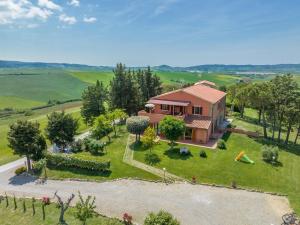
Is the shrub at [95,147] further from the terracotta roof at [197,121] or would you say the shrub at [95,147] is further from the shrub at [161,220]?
the shrub at [161,220]

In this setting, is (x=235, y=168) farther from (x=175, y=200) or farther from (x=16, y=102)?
(x=16, y=102)

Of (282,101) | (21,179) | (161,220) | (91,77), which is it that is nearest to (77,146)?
(21,179)

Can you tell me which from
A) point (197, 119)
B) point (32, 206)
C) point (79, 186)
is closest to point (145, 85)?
point (197, 119)

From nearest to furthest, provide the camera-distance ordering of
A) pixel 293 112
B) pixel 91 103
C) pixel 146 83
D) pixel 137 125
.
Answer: pixel 137 125
pixel 293 112
pixel 91 103
pixel 146 83

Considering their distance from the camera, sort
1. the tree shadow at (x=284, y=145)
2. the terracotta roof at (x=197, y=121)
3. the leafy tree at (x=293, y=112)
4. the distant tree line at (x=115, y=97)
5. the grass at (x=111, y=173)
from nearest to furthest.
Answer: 1. the grass at (x=111, y=173)
2. the leafy tree at (x=293, y=112)
3. the tree shadow at (x=284, y=145)
4. the terracotta roof at (x=197, y=121)
5. the distant tree line at (x=115, y=97)

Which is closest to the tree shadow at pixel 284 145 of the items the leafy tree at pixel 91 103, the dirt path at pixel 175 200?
the dirt path at pixel 175 200

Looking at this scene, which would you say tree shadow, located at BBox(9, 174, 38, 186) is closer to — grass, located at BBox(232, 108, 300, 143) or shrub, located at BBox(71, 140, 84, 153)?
shrub, located at BBox(71, 140, 84, 153)
